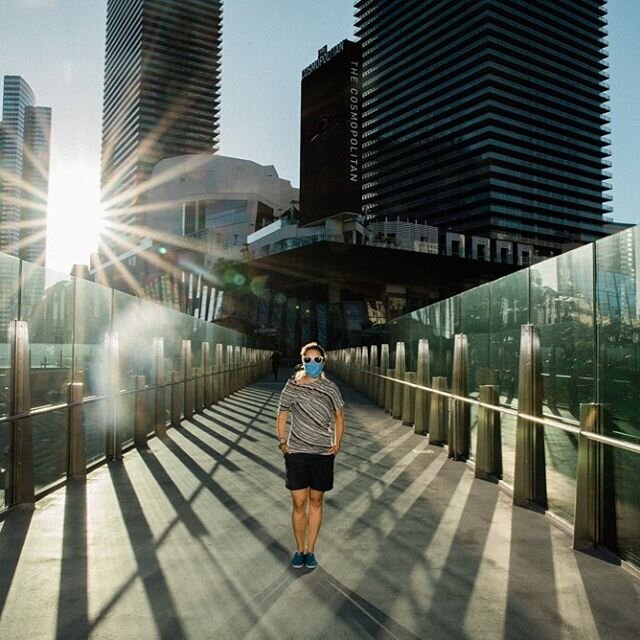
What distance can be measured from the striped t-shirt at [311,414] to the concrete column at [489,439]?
3963 mm

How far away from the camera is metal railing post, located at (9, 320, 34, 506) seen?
660cm

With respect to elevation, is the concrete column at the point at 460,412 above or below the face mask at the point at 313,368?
below

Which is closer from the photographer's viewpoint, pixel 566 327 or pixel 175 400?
pixel 566 327

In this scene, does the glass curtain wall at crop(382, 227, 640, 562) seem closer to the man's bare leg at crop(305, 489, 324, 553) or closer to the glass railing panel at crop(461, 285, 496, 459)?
the glass railing panel at crop(461, 285, 496, 459)

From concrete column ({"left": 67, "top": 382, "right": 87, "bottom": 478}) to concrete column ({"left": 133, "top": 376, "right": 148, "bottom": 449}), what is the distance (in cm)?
260

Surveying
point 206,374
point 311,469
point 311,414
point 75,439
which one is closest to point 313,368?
point 311,414

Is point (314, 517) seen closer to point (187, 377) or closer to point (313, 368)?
point (313, 368)

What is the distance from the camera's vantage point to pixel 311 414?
191 inches

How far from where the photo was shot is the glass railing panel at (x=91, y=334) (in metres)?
8.81

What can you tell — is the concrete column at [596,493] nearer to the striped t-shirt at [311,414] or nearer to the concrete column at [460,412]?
the striped t-shirt at [311,414]

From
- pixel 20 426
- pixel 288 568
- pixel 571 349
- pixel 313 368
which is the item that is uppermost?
pixel 571 349

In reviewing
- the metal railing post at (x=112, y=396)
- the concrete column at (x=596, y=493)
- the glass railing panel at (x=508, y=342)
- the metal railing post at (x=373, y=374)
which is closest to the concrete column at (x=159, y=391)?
the metal railing post at (x=112, y=396)

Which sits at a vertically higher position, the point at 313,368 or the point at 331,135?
the point at 331,135

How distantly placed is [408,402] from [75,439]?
8.11 meters
